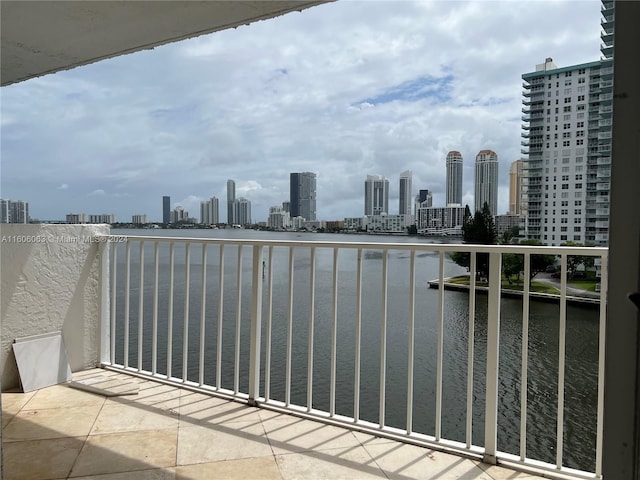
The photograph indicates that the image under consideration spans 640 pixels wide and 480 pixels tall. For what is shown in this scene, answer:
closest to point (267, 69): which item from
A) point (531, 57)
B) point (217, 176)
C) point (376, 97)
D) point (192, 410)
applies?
point (217, 176)

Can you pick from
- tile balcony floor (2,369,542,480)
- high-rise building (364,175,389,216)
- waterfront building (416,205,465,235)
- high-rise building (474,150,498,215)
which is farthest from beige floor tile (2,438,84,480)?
high-rise building (474,150,498,215)

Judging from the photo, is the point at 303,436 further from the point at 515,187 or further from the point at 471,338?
the point at 515,187

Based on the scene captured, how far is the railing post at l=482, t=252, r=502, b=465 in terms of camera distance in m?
1.98

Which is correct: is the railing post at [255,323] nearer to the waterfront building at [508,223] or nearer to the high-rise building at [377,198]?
the high-rise building at [377,198]

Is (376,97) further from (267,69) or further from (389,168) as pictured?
(267,69)

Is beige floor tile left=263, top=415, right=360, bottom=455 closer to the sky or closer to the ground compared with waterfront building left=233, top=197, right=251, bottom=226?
closer to the ground

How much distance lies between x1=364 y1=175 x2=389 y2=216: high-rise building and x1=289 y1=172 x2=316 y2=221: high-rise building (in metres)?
1.92

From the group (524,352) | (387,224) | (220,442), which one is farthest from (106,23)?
(387,224)

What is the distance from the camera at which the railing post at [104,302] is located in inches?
130

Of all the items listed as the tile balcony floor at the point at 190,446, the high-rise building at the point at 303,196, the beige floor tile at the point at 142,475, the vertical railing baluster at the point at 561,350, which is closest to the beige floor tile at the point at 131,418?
the tile balcony floor at the point at 190,446

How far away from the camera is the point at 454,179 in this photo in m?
20.8

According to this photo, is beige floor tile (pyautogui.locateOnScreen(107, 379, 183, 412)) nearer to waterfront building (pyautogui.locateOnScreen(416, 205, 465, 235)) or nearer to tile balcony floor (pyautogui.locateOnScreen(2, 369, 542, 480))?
tile balcony floor (pyautogui.locateOnScreen(2, 369, 542, 480))

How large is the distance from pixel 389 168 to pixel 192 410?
28.7 m

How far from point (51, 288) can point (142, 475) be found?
1820 millimetres
